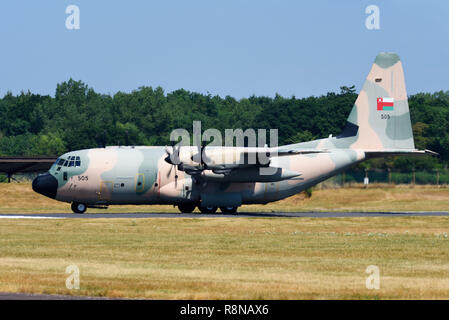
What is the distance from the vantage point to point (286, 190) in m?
49.2

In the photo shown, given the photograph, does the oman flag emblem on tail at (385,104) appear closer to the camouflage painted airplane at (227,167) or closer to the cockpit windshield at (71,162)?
the camouflage painted airplane at (227,167)

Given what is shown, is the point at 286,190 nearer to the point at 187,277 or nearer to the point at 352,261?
the point at 352,261

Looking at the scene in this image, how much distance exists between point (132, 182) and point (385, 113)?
16688 millimetres

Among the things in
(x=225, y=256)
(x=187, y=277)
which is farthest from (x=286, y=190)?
(x=187, y=277)

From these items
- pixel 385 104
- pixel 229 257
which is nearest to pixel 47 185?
pixel 229 257

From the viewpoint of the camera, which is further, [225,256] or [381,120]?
[381,120]

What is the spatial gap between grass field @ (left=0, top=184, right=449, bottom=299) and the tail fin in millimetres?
6596

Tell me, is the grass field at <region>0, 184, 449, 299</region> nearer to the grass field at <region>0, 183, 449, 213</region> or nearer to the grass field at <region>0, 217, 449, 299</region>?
the grass field at <region>0, 217, 449, 299</region>

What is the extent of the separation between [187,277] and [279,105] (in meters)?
107

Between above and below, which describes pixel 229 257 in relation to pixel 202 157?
below

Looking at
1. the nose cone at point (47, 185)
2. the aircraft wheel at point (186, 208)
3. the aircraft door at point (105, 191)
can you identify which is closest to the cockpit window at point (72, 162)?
the nose cone at point (47, 185)

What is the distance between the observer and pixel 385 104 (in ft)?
165

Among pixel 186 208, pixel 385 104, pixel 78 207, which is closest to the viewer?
pixel 78 207

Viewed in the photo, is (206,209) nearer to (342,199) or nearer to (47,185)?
(47,185)
